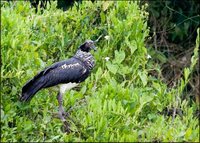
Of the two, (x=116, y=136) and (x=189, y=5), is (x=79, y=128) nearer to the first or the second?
(x=116, y=136)

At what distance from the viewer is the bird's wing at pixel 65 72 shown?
525cm

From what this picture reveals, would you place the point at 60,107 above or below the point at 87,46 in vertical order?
below

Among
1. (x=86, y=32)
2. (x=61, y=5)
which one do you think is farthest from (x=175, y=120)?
(x=61, y=5)

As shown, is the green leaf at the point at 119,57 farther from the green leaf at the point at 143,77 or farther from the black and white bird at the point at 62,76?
the black and white bird at the point at 62,76

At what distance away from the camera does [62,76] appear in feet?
17.5

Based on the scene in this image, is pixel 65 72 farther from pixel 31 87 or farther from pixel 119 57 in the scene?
pixel 119 57

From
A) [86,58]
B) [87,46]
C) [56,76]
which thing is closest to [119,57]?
[87,46]

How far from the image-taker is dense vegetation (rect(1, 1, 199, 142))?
5.04 metres

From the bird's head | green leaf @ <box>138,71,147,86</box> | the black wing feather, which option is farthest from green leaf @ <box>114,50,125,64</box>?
the black wing feather

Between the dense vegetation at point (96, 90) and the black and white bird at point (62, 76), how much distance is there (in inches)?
3.9

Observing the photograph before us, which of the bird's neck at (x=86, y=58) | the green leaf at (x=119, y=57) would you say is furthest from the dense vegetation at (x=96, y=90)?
the bird's neck at (x=86, y=58)

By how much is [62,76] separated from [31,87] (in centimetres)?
30

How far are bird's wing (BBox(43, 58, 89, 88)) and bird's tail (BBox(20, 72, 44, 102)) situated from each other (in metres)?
0.05

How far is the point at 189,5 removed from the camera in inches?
379
